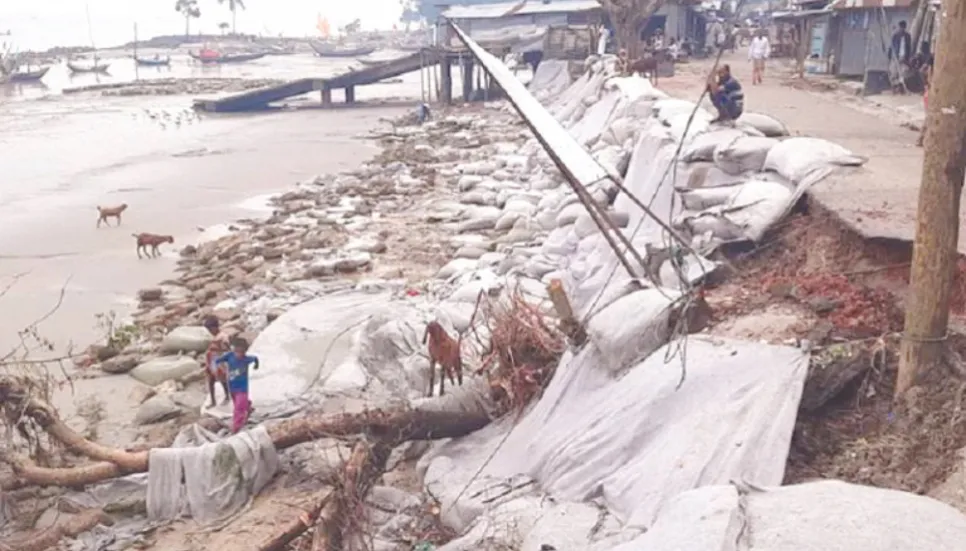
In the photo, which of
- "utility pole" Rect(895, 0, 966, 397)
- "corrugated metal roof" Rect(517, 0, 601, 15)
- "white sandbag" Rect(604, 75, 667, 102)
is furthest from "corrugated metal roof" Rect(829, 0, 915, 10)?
"corrugated metal roof" Rect(517, 0, 601, 15)

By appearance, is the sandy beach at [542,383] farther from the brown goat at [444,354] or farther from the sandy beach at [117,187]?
the sandy beach at [117,187]

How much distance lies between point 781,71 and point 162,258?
15.3m

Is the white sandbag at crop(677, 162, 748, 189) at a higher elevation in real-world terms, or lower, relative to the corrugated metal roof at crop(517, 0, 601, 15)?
lower

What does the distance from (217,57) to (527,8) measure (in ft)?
121

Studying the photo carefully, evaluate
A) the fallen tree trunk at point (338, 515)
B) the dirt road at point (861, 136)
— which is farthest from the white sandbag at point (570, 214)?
the fallen tree trunk at point (338, 515)

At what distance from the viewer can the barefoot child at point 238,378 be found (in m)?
5.99

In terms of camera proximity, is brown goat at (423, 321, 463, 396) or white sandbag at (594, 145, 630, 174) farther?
white sandbag at (594, 145, 630, 174)

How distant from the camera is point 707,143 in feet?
27.3

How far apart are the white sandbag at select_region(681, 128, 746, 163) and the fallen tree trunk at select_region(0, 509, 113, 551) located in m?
5.68

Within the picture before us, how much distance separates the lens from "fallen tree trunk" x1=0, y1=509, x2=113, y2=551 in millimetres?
4895

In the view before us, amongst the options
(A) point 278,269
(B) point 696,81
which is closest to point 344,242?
(A) point 278,269

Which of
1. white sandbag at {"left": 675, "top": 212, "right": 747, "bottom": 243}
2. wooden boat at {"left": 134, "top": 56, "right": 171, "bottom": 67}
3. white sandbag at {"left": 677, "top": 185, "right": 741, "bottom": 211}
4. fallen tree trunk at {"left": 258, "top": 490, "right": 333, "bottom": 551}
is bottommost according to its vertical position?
fallen tree trunk at {"left": 258, "top": 490, "right": 333, "bottom": 551}

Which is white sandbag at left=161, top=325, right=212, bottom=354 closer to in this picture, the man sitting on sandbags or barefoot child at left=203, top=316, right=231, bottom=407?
barefoot child at left=203, top=316, right=231, bottom=407

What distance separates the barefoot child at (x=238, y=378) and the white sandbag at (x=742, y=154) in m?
4.32
